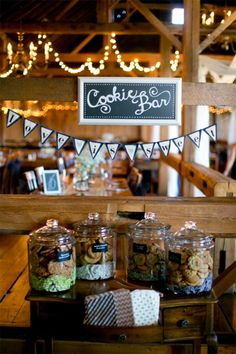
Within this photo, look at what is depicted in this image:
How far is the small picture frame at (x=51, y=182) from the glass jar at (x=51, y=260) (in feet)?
10.7

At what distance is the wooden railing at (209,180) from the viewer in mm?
3850

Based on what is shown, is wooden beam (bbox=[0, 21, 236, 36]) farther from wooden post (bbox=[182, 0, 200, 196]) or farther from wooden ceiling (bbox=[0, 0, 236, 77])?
wooden post (bbox=[182, 0, 200, 196])

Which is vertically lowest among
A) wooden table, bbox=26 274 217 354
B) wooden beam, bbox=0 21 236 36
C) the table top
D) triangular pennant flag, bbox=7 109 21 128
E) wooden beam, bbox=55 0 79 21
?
wooden table, bbox=26 274 217 354

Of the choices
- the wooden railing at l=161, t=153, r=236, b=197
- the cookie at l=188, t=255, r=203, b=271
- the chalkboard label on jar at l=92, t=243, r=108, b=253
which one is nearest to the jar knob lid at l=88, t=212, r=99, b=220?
the chalkboard label on jar at l=92, t=243, r=108, b=253

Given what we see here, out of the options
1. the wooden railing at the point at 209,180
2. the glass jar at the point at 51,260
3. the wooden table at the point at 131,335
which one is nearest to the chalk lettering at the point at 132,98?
the glass jar at the point at 51,260

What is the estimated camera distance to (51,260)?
2.41m

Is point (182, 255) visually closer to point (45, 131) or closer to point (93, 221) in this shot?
point (93, 221)

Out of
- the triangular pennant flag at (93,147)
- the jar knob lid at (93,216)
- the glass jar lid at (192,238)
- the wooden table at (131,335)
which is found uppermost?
the triangular pennant flag at (93,147)

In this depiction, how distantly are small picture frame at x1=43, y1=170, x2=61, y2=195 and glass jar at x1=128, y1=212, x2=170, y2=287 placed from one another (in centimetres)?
324

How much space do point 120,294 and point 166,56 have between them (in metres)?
7.08

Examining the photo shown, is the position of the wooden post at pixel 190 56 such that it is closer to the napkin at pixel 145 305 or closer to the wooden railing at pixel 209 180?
the wooden railing at pixel 209 180

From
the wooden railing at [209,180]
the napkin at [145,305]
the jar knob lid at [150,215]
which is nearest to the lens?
the napkin at [145,305]

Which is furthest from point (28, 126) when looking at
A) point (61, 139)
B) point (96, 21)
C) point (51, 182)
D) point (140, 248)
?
point (96, 21)

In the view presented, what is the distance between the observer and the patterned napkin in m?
2.29
